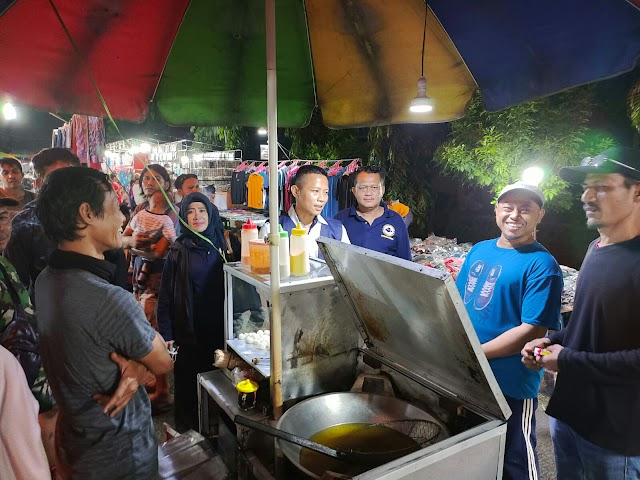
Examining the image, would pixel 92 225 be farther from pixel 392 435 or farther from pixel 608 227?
pixel 608 227

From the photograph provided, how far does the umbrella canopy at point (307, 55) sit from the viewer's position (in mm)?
1712

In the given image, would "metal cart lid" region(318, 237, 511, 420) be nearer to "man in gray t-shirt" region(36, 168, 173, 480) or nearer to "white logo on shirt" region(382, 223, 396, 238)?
"man in gray t-shirt" region(36, 168, 173, 480)

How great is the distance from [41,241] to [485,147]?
440 cm

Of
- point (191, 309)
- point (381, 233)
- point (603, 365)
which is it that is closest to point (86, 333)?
point (191, 309)

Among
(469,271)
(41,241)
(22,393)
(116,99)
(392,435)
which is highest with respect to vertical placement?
(116,99)

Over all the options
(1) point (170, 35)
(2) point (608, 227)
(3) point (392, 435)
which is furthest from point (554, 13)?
(1) point (170, 35)

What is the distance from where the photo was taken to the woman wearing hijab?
3.18 meters

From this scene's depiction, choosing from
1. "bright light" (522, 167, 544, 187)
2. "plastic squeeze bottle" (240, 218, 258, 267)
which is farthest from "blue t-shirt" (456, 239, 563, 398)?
"bright light" (522, 167, 544, 187)

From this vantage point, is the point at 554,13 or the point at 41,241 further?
the point at 41,241

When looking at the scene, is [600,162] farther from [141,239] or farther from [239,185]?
[239,185]

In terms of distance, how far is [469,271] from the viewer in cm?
263

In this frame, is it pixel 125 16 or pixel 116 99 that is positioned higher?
pixel 125 16

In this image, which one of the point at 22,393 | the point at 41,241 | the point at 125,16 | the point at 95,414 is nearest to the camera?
the point at 22,393

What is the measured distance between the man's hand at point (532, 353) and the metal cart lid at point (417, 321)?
1.93 feet
